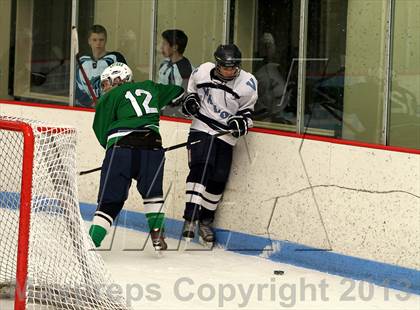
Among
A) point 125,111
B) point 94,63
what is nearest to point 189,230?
point 125,111

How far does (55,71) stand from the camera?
28.6 feet

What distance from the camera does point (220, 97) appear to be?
689cm

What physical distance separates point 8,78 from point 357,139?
3.63 m

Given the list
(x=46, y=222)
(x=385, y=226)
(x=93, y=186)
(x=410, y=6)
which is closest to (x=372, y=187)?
(x=385, y=226)

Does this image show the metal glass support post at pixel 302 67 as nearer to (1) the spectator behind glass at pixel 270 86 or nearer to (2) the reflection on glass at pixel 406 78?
(1) the spectator behind glass at pixel 270 86

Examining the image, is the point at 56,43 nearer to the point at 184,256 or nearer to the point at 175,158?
the point at 175,158

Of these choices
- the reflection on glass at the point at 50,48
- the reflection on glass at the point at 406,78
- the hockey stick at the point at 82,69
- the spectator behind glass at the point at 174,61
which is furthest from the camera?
the reflection on glass at the point at 50,48

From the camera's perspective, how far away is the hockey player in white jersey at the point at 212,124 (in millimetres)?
6824

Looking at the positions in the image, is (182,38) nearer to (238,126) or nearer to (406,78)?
(238,126)

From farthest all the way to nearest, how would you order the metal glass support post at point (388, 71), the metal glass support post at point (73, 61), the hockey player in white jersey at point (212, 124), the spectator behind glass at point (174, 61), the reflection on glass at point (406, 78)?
the metal glass support post at point (73, 61)
the spectator behind glass at point (174, 61)
the hockey player in white jersey at point (212, 124)
the metal glass support post at point (388, 71)
the reflection on glass at point (406, 78)

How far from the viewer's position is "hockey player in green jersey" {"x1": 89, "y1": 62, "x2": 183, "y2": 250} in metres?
6.48

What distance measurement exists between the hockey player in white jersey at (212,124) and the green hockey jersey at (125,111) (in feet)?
1.38

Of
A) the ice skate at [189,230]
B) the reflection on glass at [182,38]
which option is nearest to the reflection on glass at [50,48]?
the reflection on glass at [182,38]

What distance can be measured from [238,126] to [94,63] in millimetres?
1980
